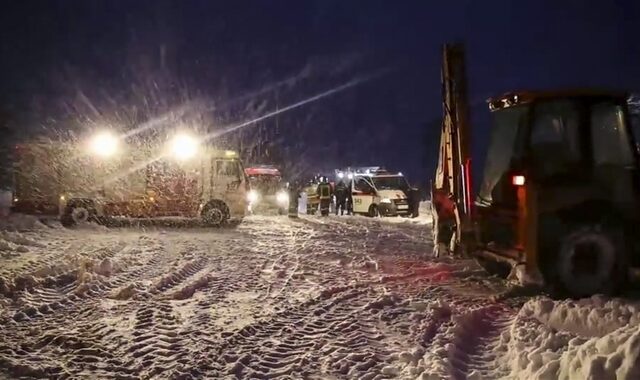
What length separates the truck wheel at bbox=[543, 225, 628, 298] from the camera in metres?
7.91

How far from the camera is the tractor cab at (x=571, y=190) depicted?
7.91 m

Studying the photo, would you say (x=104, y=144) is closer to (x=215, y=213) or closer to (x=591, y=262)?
(x=215, y=213)

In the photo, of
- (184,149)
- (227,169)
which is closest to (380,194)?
(227,169)

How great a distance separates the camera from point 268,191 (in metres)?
30.9

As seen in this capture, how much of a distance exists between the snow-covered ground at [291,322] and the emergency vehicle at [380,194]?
14.9 metres

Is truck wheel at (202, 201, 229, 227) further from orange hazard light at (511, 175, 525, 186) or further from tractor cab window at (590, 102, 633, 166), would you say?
tractor cab window at (590, 102, 633, 166)

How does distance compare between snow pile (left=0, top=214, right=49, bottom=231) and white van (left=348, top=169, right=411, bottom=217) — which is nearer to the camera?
snow pile (left=0, top=214, right=49, bottom=231)

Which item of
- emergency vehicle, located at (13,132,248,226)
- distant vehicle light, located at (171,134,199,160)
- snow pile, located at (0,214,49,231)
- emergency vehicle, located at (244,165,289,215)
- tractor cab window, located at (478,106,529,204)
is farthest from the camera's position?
emergency vehicle, located at (244,165,289,215)

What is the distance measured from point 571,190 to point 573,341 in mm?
3619

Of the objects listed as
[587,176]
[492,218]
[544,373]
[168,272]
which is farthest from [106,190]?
[544,373]

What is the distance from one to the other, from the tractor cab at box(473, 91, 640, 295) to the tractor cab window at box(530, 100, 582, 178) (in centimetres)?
1

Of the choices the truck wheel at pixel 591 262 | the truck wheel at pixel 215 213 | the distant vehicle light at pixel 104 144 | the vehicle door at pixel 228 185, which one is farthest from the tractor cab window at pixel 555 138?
the distant vehicle light at pixel 104 144

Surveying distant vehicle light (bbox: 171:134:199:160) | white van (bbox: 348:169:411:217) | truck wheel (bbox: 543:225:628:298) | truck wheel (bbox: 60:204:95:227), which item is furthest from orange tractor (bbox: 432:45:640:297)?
white van (bbox: 348:169:411:217)

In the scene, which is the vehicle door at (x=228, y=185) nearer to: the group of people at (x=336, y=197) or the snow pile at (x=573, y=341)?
the group of people at (x=336, y=197)
